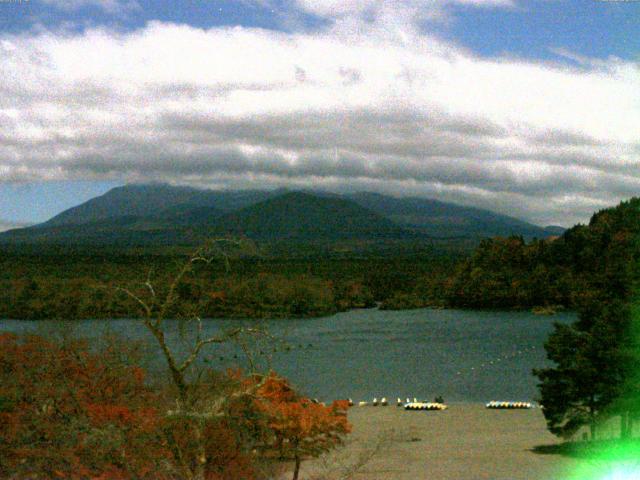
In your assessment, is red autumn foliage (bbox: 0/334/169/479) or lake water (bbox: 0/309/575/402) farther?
lake water (bbox: 0/309/575/402)

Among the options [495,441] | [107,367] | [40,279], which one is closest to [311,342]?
[40,279]

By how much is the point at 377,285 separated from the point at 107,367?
62370 mm

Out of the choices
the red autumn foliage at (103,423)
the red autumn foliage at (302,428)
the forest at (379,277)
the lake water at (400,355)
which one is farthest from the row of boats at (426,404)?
the forest at (379,277)

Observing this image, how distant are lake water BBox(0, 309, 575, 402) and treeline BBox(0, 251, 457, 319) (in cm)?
145

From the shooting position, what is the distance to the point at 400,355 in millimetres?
40875

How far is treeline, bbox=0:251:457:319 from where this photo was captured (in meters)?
39.6

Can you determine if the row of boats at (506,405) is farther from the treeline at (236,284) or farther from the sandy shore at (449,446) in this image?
the treeline at (236,284)

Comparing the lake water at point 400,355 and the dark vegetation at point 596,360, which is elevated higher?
the dark vegetation at point 596,360

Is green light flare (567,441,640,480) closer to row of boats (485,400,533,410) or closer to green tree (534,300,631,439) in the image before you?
green tree (534,300,631,439)

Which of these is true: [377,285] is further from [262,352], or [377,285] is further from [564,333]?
[262,352]

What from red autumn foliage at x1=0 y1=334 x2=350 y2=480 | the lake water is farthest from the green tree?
the lake water

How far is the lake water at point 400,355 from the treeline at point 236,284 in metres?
1.45

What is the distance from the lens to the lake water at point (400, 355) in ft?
103

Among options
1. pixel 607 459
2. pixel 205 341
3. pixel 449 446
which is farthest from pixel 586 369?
pixel 205 341
